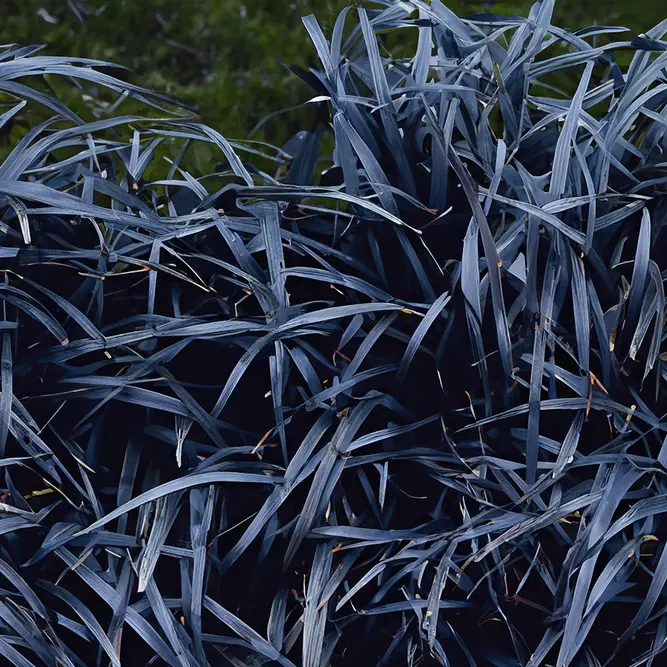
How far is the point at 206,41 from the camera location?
1613mm

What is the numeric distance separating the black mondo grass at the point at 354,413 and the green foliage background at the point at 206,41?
72 cm

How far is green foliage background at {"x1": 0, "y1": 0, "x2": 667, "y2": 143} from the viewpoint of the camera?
1.49 meters

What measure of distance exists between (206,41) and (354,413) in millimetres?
1210

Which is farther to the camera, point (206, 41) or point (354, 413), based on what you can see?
point (206, 41)

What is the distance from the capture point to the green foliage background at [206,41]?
1.49m

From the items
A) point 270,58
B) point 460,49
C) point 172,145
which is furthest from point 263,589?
point 270,58

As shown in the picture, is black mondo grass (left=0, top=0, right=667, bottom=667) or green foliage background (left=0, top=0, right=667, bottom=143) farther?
green foliage background (left=0, top=0, right=667, bottom=143)

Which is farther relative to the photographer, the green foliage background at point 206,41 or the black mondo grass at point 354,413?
the green foliage background at point 206,41

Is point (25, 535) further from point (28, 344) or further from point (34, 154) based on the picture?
point (34, 154)

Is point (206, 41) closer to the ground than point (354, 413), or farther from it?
farther from it

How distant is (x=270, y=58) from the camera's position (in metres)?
1.54

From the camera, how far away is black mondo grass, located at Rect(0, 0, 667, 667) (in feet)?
2.20

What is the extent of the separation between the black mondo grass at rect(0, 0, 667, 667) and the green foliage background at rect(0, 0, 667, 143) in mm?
722

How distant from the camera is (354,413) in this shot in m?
0.68
